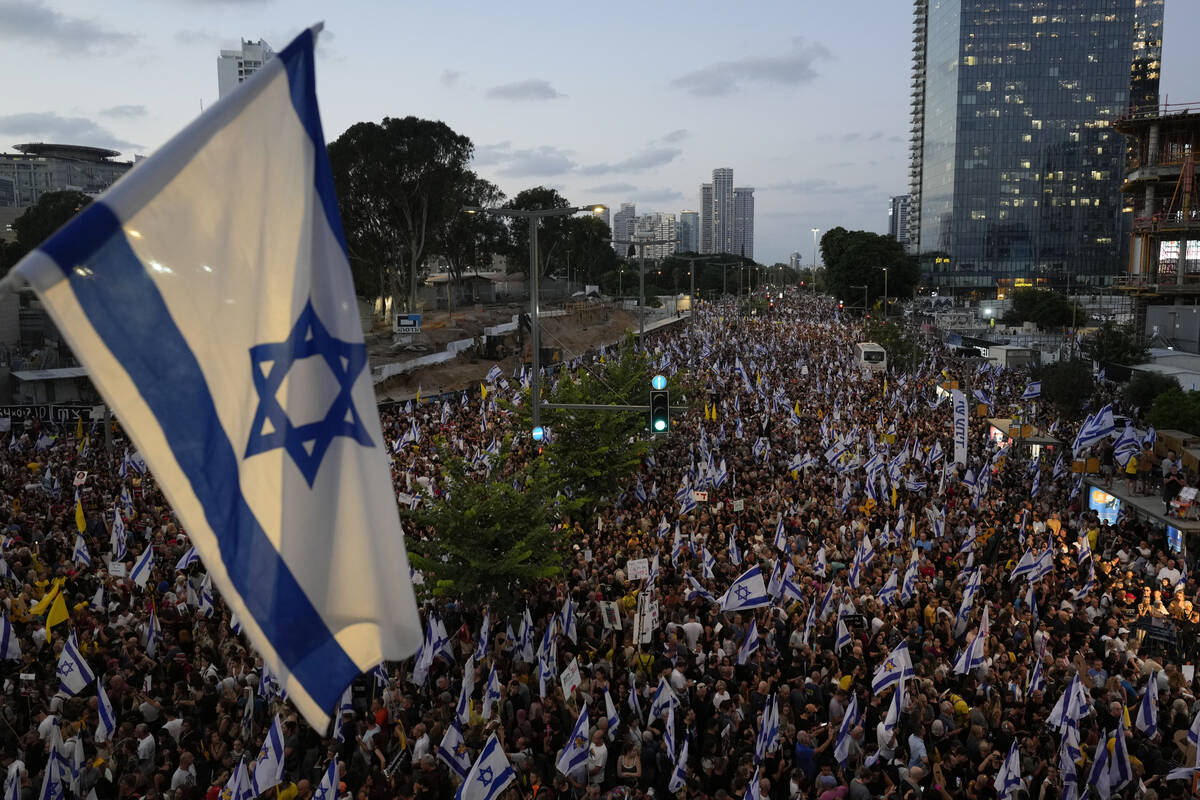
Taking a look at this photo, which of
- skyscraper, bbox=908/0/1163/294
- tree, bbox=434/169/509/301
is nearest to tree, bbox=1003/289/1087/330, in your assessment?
tree, bbox=434/169/509/301

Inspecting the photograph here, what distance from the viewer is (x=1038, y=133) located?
14212 cm

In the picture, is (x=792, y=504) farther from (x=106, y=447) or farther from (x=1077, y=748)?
(x=106, y=447)

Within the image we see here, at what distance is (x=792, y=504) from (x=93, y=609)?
543 inches

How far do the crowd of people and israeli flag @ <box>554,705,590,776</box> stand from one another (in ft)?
0.11

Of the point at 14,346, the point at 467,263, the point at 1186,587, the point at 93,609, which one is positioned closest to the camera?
the point at 93,609

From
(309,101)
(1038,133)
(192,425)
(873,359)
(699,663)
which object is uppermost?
(1038,133)

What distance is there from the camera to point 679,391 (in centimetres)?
2950

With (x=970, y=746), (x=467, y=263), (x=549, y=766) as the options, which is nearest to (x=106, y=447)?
(x=549, y=766)

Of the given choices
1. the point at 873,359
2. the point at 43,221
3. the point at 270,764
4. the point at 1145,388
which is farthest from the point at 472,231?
the point at 270,764

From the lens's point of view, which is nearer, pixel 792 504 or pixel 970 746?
pixel 970 746

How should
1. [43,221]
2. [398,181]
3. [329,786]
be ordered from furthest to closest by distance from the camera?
Answer: [43,221] < [398,181] < [329,786]

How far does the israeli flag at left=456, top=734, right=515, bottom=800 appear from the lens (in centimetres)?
877

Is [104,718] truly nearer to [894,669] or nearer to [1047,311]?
[894,669]

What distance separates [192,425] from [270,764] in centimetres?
646
